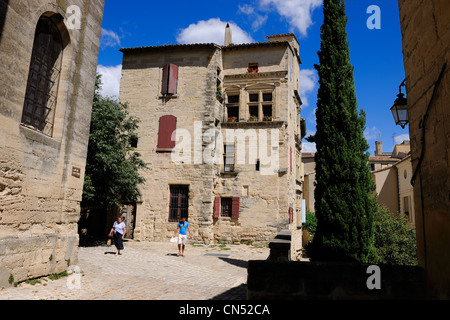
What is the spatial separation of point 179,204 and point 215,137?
4.22 meters

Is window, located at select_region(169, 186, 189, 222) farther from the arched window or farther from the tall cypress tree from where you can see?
the arched window

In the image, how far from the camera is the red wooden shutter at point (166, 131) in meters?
18.0

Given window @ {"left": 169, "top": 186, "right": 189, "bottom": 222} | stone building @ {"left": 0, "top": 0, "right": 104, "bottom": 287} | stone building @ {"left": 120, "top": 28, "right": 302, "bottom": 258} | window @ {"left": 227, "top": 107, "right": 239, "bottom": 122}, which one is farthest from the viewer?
window @ {"left": 227, "top": 107, "right": 239, "bottom": 122}

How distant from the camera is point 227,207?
18031 mm

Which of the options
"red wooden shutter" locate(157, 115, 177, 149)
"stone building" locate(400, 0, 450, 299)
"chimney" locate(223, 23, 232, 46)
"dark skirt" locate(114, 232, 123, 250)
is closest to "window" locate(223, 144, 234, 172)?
"red wooden shutter" locate(157, 115, 177, 149)

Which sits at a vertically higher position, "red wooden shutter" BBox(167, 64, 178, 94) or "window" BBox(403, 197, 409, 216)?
"red wooden shutter" BBox(167, 64, 178, 94)

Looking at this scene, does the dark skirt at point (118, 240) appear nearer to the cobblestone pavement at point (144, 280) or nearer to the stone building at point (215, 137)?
the cobblestone pavement at point (144, 280)

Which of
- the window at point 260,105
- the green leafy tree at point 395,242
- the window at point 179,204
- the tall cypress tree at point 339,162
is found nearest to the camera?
the tall cypress tree at point 339,162

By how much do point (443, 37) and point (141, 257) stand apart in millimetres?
10983

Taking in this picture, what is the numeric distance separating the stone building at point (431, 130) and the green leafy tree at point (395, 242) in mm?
10120

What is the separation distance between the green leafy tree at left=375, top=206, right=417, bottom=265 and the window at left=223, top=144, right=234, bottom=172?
7.92 m

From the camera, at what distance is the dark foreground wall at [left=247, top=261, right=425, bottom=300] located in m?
3.48

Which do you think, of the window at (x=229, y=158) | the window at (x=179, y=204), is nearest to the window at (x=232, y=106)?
the window at (x=229, y=158)

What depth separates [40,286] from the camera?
6.39 meters
